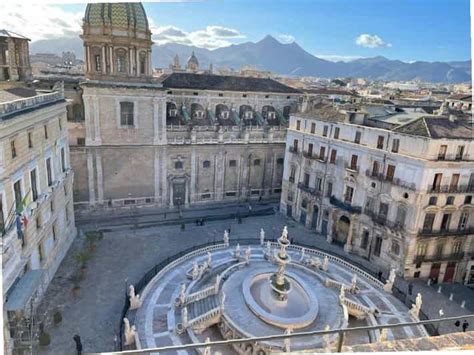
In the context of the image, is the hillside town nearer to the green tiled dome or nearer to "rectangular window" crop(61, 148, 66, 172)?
the green tiled dome

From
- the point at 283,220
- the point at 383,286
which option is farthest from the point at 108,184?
the point at 383,286

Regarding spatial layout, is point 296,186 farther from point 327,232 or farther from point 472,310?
point 472,310

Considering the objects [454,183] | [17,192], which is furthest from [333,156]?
[17,192]

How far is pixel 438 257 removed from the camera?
2678 centimetres

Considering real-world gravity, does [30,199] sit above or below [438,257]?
above

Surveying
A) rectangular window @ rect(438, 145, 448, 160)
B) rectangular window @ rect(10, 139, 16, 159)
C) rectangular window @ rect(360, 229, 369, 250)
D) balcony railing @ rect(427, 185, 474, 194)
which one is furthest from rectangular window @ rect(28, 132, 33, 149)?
rectangular window @ rect(438, 145, 448, 160)

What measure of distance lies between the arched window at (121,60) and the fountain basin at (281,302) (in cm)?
2513

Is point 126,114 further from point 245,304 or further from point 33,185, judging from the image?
point 245,304

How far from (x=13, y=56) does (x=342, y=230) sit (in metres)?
33.2

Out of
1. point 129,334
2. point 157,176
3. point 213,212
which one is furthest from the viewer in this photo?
point 213,212

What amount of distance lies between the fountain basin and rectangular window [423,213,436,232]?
34.8ft

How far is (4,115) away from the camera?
656 inches

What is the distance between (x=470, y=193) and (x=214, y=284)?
62.7 feet

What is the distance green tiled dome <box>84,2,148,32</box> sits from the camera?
113 ft
